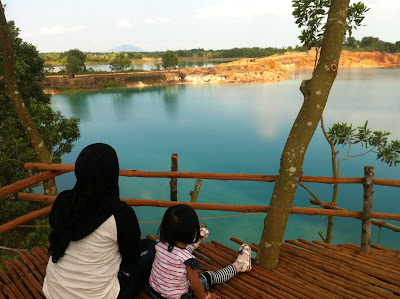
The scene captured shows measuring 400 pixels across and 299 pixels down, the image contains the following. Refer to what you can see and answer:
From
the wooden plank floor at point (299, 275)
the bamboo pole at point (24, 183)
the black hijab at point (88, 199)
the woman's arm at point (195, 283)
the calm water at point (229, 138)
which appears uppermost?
the black hijab at point (88, 199)

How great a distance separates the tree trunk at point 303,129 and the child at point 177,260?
71cm

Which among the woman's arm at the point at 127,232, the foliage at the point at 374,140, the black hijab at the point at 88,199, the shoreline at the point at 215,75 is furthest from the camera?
the shoreline at the point at 215,75

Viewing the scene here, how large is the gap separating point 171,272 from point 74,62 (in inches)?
1738

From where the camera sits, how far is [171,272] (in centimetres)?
173

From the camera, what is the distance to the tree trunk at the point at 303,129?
2062mm

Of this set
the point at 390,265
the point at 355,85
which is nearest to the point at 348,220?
the point at 390,265

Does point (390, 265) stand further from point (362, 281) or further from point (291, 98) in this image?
point (291, 98)

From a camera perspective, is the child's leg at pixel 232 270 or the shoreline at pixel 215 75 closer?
the child's leg at pixel 232 270

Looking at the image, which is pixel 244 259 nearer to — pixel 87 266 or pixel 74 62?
pixel 87 266

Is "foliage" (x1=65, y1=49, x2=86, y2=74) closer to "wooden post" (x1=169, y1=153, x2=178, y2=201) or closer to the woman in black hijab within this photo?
"wooden post" (x1=169, y1=153, x2=178, y2=201)

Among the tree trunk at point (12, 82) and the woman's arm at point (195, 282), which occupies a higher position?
the tree trunk at point (12, 82)

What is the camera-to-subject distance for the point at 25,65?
7.91m

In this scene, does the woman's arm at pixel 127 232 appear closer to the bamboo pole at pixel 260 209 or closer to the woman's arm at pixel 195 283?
the woman's arm at pixel 195 283

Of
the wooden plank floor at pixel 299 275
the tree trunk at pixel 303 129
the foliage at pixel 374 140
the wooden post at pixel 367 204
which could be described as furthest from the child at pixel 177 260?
the foliage at pixel 374 140
